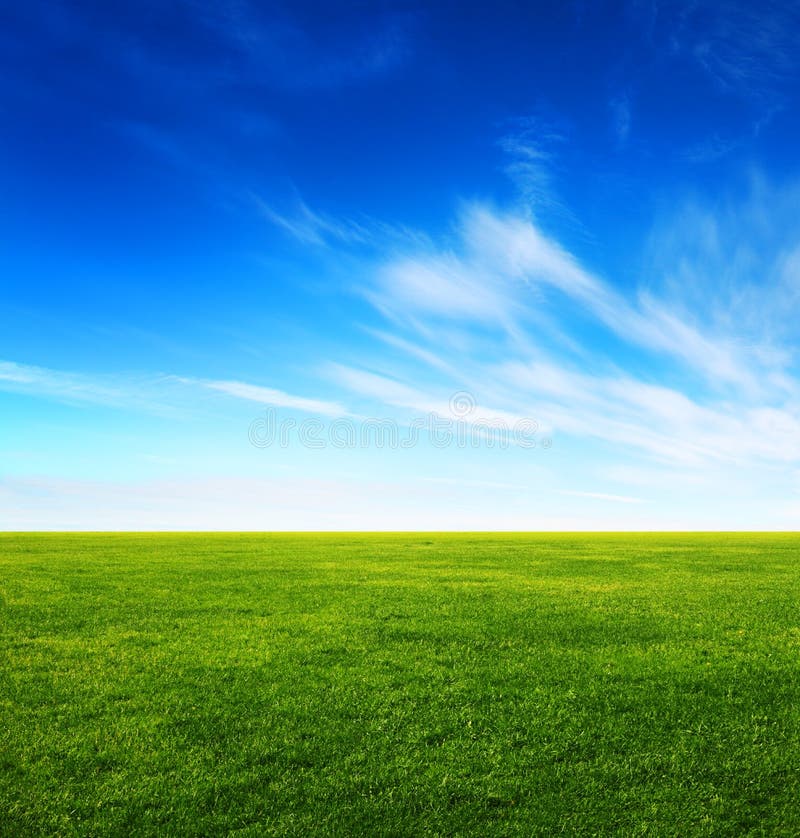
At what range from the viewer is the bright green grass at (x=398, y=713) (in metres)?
6.36

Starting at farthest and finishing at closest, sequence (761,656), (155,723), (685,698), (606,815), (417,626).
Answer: (417,626), (761,656), (685,698), (155,723), (606,815)

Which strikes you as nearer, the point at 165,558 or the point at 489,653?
the point at 489,653

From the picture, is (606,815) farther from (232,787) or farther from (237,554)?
(237,554)

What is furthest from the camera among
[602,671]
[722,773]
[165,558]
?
[165,558]

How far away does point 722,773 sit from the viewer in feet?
23.4

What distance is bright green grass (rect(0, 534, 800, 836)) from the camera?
Answer: 6.36 metres

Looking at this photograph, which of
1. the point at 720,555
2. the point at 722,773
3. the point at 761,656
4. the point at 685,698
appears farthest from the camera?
the point at 720,555

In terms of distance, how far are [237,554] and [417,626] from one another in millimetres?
15097

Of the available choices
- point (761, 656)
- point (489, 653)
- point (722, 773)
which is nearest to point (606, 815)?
point (722, 773)

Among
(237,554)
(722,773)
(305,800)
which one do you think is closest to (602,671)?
(722,773)

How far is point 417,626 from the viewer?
41.9 ft

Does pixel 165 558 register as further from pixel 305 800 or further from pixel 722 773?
pixel 722 773

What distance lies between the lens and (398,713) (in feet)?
27.7

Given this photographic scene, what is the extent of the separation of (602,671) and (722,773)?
9.91 ft
